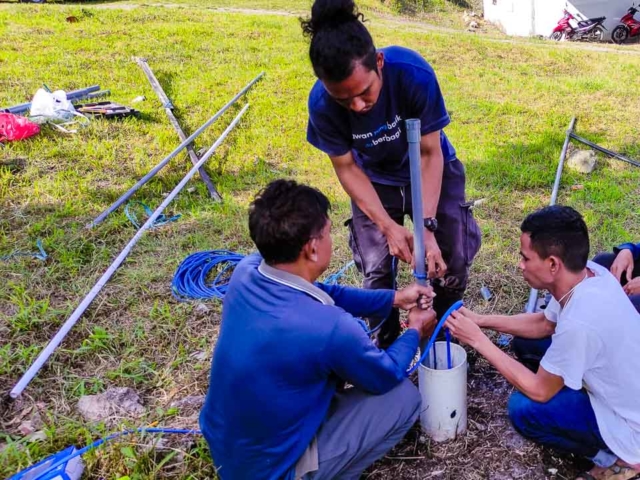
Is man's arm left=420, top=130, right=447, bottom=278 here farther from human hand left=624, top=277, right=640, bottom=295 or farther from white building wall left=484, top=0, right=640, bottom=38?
A: white building wall left=484, top=0, right=640, bottom=38

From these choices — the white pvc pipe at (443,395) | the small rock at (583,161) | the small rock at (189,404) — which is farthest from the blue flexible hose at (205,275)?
the small rock at (583,161)

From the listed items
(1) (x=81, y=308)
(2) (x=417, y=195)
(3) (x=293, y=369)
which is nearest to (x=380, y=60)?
(2) (x=417, y=195)

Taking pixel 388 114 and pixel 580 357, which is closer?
pixel 580 357

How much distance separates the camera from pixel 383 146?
2330 millimetres

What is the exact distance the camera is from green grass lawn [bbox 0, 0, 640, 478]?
2877mm

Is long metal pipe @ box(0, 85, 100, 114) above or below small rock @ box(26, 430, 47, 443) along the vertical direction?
above

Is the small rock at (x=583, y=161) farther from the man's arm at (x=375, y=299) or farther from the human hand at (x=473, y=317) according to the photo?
the man's arm at (x=375, y=299)

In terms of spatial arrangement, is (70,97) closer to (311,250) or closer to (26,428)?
(26,428)

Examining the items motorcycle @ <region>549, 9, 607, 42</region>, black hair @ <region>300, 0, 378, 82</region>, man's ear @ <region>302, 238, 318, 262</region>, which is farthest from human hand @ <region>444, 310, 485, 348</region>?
motorcycle @ <region>549, 9, 607, 42</region>

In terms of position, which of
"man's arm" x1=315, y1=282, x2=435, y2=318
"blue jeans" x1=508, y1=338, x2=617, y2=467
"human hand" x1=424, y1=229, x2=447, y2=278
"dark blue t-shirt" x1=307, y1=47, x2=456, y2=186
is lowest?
"blue jeans" x1=508, y1=338, x2=617, y2=467

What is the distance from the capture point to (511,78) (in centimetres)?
794

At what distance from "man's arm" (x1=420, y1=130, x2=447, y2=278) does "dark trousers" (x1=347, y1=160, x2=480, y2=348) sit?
154mm

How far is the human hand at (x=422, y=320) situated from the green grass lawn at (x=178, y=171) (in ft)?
3.36

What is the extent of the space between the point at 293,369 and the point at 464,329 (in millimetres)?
780
